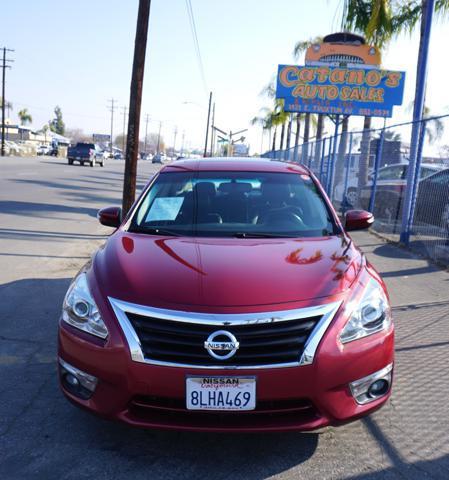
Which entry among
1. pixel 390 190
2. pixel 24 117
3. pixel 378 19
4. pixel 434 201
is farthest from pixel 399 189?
pixel 24 117

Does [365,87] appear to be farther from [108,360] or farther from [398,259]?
[108,360]

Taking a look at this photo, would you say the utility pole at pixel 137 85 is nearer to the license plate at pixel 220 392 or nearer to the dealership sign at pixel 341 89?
the license plate at pixel 220 392

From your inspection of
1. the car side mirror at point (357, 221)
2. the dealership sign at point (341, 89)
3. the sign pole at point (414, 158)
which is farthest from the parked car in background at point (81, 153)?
the car side mirror at point (357, 221)

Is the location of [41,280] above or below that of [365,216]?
below

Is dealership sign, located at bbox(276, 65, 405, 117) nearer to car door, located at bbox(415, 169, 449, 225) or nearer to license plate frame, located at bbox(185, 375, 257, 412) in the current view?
car door, located at bbox(415, 169, 449, 225)

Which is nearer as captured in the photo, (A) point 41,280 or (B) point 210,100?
(A) point 41,280

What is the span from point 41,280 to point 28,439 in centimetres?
396

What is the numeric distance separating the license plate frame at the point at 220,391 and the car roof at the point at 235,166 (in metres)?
2.54

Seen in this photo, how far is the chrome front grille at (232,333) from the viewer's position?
274 cm

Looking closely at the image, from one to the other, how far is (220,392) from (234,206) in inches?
81.6

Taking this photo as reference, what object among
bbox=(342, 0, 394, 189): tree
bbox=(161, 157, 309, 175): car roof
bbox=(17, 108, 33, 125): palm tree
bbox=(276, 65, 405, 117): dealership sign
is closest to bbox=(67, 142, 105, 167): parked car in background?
bbox=(276, 65, 405, 117): dealership sign

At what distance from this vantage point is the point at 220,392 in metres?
2.71

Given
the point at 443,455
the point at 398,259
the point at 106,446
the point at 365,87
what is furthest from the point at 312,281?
the point at 365,87

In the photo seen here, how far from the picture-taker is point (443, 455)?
3135mm
